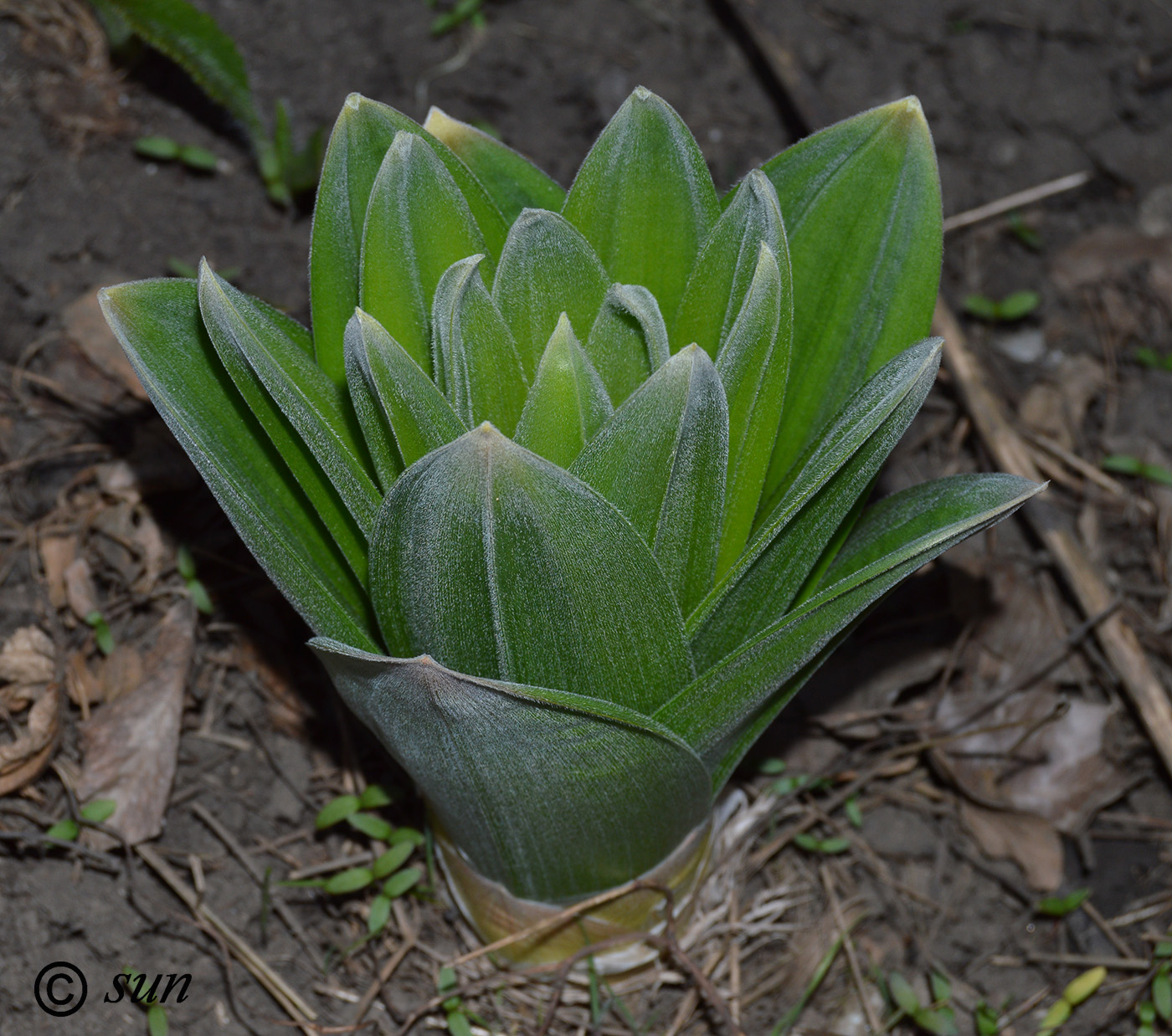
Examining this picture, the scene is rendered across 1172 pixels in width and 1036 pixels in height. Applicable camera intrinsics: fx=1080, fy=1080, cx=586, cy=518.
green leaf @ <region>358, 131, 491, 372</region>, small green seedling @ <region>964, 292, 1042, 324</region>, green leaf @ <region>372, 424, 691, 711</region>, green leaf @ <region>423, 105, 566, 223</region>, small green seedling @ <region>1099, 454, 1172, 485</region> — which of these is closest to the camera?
green leaf @ <region>372, 424, 691, 711</region>

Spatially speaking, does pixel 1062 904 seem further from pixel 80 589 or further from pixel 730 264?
pixel 80 589

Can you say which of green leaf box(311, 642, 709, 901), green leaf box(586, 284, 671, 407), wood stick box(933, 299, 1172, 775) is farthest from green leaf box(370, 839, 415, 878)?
wood stick box(933, 299, 1172, 775)

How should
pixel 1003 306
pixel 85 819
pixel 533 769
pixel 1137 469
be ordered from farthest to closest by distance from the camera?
pixel 1003 306 < pixel 1137 469 < pixel 85 819 < pixel 533 769

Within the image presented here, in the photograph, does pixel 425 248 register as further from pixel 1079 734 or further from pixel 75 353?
pixel 1079 734

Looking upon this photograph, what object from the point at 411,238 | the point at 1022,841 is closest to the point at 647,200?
the point at 411,238

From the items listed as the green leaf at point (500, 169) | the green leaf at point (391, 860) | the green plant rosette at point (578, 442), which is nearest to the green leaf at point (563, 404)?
the green plant rosette at point (578, 442)

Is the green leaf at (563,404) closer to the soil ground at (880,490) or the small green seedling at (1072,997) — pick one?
the soil ground at (880,490)

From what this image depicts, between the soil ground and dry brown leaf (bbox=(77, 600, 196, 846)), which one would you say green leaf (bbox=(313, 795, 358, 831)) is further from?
dry brown leaf (bbox=(77, 600, 196, 846))
